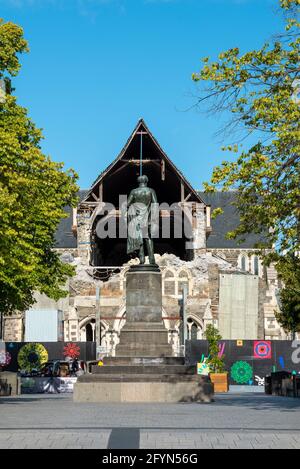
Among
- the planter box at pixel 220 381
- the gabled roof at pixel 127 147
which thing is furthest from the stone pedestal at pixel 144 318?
the gabled roof at pixel 127 147

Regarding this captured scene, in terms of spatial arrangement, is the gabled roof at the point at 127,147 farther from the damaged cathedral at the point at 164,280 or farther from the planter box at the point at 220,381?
the planter box at the point at 220,381

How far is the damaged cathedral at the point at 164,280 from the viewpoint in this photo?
170 ft

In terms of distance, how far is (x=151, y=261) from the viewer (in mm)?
21828

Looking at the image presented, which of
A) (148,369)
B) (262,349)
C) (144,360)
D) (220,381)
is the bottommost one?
(220,381)

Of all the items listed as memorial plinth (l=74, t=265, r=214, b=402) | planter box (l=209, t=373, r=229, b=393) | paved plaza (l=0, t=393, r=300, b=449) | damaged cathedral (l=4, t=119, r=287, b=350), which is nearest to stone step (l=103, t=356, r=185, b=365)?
memorial plinth (l=74, t=265, r=214, b=402)

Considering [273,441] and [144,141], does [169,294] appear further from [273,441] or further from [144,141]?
[273,441]

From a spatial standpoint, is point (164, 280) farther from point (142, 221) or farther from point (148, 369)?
point (148, 369)

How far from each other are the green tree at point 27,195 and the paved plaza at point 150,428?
25.9ft

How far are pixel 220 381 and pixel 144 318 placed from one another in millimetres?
9881

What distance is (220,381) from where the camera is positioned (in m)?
29.9

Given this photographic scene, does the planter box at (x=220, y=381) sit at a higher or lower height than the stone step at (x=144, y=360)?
lower

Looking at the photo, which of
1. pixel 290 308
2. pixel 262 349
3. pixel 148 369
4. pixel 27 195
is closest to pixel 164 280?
pixel 290 308
